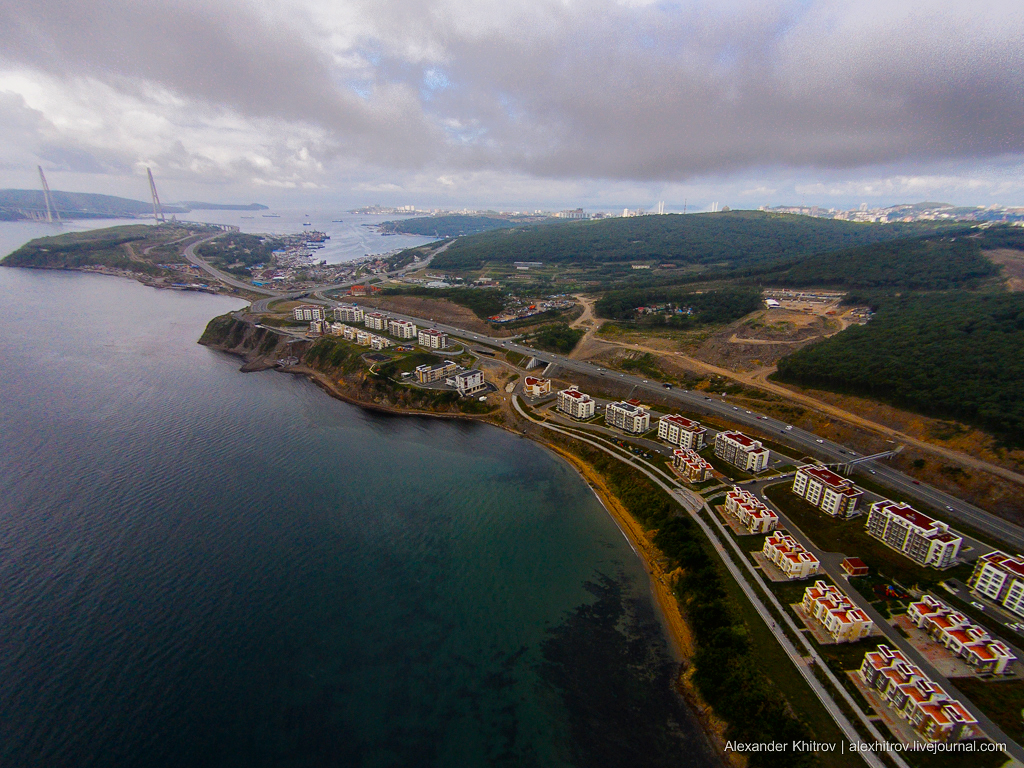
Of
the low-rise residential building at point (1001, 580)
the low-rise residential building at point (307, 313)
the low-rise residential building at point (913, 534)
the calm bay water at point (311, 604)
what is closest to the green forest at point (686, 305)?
the calm bay water at point (311, 604)

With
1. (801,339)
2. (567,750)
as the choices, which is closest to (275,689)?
(567,750)

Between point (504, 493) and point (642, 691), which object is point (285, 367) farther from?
point (642, 691)

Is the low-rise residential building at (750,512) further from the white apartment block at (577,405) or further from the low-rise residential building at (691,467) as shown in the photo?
the white apartment block at (577,405)

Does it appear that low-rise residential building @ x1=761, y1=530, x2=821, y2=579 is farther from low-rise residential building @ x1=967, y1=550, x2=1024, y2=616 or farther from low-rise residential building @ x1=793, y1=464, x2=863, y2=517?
low-rise residential building @ x1=967, y1=550, x2=1024, y2=616

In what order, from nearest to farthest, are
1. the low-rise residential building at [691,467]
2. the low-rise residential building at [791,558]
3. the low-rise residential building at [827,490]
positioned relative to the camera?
the low-rise residential building at [791,558] → the low-rise residential building at [827,490] → the low-rise residential building at [691,467]

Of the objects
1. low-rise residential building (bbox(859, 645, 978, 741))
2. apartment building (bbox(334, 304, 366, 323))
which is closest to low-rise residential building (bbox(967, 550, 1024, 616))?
low-rise residential building (bbox(859, 645, 978, 741))

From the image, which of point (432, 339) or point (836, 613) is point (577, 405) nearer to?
point (432, 339)
